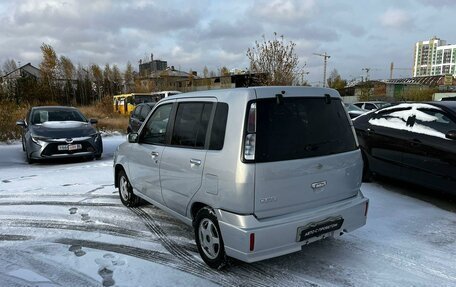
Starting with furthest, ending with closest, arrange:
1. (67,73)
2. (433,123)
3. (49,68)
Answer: (67,73), (49,68), (433,123)

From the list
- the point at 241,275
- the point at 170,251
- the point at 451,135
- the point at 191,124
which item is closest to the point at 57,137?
the point at 170,251

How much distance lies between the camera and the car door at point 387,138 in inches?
240

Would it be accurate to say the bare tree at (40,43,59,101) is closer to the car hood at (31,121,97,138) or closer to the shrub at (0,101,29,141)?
the shrub at (0,101,29,141)

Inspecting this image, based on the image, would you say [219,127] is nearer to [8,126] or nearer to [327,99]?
[327,99]

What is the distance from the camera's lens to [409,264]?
368cm

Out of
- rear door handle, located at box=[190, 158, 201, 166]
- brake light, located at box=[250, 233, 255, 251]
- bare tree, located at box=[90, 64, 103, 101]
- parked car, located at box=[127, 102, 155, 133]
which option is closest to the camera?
brake light, located at box=[250, 233, 255, 251]

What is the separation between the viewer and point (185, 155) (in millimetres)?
3797

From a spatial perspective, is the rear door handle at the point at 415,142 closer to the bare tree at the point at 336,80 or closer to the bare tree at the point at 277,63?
the bare tree at the point at 277,63

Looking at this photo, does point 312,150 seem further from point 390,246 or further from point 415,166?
point 415,166

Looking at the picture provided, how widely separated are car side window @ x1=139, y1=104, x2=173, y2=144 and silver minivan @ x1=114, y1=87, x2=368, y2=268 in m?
0.34

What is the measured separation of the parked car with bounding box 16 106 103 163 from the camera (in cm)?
908

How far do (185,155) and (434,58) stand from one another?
112 meters

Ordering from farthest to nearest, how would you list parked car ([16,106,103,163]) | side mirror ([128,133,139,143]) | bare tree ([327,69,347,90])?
bare tree ([327,69,347,90]) < parked car ([16,106,103,163]) < side mirror ([128,133,139,143])

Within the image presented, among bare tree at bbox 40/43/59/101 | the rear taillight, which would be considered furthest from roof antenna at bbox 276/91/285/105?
bare tree at bbox 40/43/59/101
